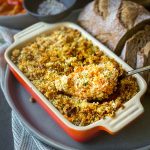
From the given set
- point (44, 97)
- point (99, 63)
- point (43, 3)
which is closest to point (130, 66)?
point (99, 63)

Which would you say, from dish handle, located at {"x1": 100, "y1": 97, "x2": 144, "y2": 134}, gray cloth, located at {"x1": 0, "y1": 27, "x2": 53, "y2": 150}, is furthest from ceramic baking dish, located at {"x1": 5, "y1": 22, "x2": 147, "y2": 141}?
gray cloth, located at {"x1": 0, "y1": 27, "x2": 53, "y2": 150}

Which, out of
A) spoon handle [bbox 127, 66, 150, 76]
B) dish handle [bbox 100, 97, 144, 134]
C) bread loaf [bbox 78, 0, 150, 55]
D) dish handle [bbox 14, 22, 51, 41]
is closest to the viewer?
dish handle [bbox 100, 97, 144, 134]

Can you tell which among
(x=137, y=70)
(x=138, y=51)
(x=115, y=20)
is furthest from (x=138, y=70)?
(x=115, y=20)

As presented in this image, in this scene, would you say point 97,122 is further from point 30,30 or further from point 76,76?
point 30,30

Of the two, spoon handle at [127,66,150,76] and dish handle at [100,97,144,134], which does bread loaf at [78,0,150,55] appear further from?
dish handle at [100,97,144,134]

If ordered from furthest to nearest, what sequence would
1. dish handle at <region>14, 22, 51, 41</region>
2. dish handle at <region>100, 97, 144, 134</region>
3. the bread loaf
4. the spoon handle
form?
dish handle at <region>14, 22, 51, 41</region>
the bread loaf
the spoon handle
dish handle at <region>100, 97, 144, 134</region>

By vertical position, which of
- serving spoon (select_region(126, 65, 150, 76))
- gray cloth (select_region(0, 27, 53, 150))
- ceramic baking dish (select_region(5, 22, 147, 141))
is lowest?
gray cloth (select_region(0, 27, 53, 150))
